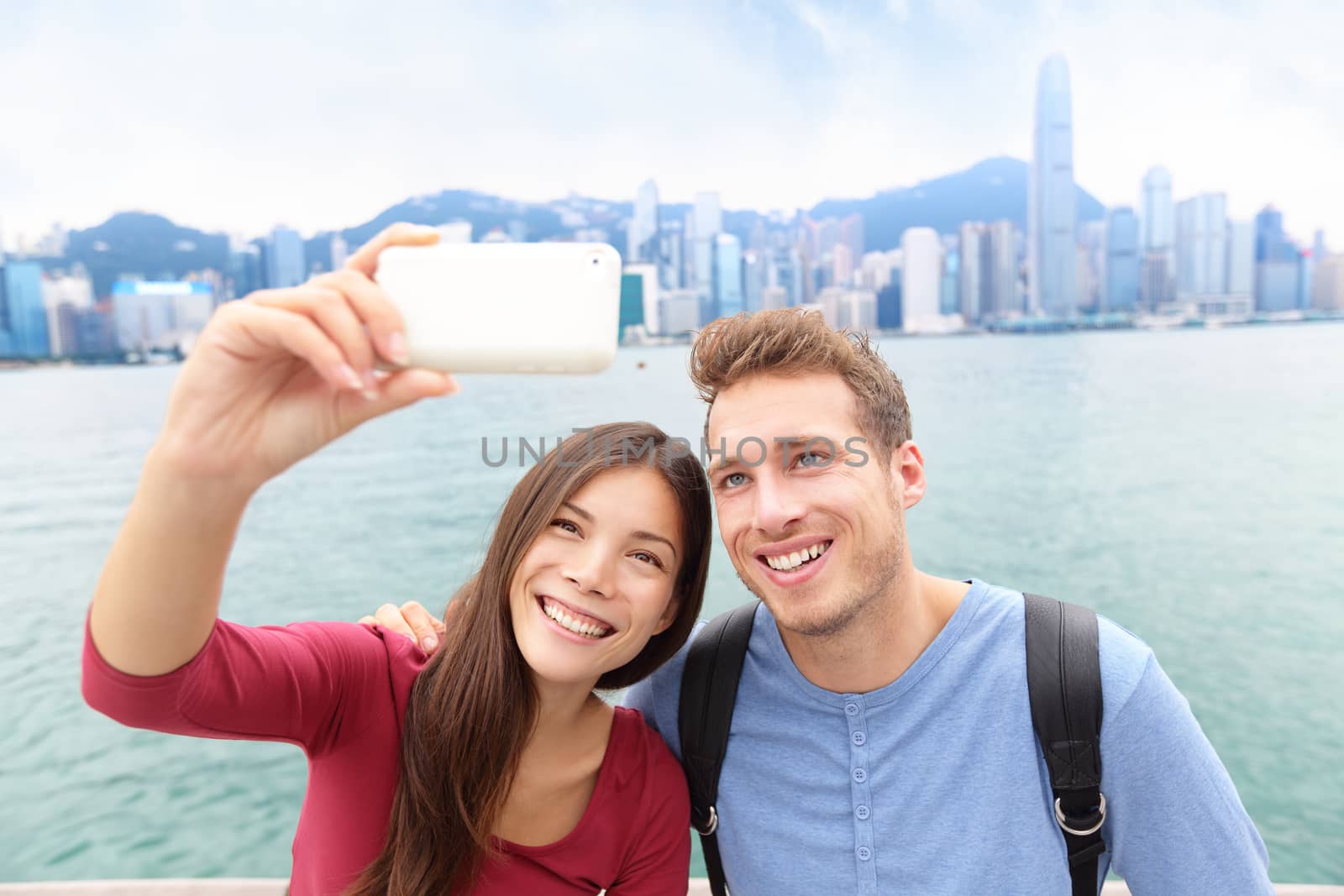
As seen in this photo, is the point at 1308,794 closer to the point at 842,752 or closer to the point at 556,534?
the point at 842,752

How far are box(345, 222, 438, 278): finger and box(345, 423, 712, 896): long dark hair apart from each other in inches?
Result: 39.3

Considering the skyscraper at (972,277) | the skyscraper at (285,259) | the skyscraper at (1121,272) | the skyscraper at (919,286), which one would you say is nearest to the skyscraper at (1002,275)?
the skyscraper at (972,277)

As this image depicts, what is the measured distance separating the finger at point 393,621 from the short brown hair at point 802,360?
39.7 inches

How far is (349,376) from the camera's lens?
1069mm

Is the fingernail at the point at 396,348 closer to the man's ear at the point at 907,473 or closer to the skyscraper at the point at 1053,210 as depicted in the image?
the man's ear at the point at 907,473

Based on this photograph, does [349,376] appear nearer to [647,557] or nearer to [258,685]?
[258,685]

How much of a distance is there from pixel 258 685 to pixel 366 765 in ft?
1.72

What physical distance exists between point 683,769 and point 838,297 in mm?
64058

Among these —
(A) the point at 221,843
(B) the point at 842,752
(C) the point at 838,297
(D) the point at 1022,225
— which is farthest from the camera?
(D) the point at 1022,225

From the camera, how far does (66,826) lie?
9531 mm

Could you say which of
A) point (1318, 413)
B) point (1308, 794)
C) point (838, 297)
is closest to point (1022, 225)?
point (838, 297)

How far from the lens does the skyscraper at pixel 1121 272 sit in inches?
3177

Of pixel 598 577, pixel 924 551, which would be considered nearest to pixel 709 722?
pixel 598 577

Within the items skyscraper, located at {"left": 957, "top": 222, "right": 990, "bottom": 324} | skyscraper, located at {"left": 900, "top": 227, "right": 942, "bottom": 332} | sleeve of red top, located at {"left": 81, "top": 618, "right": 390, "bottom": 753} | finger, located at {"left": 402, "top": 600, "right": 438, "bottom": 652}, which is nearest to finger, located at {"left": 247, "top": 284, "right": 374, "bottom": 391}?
sleeve of red top, located at {"left": 81, "top": 618, "right": 390, "bottom": 753}
